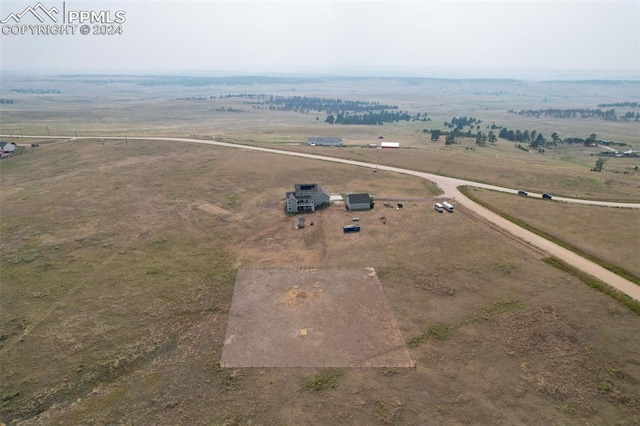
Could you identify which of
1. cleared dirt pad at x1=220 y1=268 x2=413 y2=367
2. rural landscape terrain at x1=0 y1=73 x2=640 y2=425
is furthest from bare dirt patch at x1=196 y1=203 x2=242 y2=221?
cleared dirt pad at x1=220 y1=268 x2=413 y2=367

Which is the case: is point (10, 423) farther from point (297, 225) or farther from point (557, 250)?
point (557, 250)

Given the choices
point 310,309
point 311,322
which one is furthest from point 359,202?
point 311,322

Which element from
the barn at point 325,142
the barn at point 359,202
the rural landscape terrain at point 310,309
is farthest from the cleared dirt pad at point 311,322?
the barn at point 325,142

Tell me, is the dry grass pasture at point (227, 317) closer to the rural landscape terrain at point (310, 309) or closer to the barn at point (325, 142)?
the rural landscape terrain at point (310, 309)

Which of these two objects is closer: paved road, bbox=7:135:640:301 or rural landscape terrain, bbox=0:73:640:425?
rural landscape terrain, bbox=0:73:640:425

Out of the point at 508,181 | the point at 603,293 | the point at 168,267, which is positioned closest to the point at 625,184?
the point at 508,181

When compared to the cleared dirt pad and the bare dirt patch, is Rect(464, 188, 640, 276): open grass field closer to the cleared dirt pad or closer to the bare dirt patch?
the cleared dirt pad
